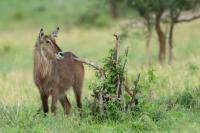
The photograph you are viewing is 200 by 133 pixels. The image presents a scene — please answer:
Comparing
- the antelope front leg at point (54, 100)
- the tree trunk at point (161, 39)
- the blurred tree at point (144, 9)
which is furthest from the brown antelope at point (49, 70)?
the tree trunk at point (161, 39)

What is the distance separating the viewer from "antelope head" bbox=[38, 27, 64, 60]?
10.1 metres

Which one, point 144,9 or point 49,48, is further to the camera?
point 144,9

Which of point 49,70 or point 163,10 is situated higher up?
point 163,10

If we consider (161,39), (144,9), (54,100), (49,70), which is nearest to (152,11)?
(144,9)

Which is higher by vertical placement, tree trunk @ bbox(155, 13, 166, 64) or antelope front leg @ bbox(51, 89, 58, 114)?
tree trunk @ bbox(155, 13, 166, 64)

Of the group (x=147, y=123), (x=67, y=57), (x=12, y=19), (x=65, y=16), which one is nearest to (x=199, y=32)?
(x=65, y=16)

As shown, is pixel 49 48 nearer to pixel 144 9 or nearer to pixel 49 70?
pixel 49 70

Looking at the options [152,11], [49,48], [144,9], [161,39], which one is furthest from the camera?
[161,39]

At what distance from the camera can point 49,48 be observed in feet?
33.2

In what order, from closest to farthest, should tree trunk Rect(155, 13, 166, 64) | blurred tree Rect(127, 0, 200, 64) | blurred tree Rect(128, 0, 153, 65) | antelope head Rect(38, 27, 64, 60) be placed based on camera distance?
antelope head Rect(38, 27, 64, 60) < blurred tree Rect(127, 0, 200, 64) < blurred tree Rect(128, 0, 153, 65) < tree trunk Rect(155, 13, 166, 64)

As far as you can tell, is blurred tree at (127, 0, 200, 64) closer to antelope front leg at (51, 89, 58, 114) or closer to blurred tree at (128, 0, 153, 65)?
blurred tree at (128, 0, 153, 65)

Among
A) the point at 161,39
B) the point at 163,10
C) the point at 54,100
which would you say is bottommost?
the point at 54,100

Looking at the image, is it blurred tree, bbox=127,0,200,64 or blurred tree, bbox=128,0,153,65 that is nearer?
blurred tree, bbox=127,0,200,64

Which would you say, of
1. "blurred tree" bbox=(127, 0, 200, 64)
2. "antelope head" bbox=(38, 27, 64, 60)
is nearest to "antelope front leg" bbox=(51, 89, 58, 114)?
"antelope head" bbox=(38, 27, 64, 60)
